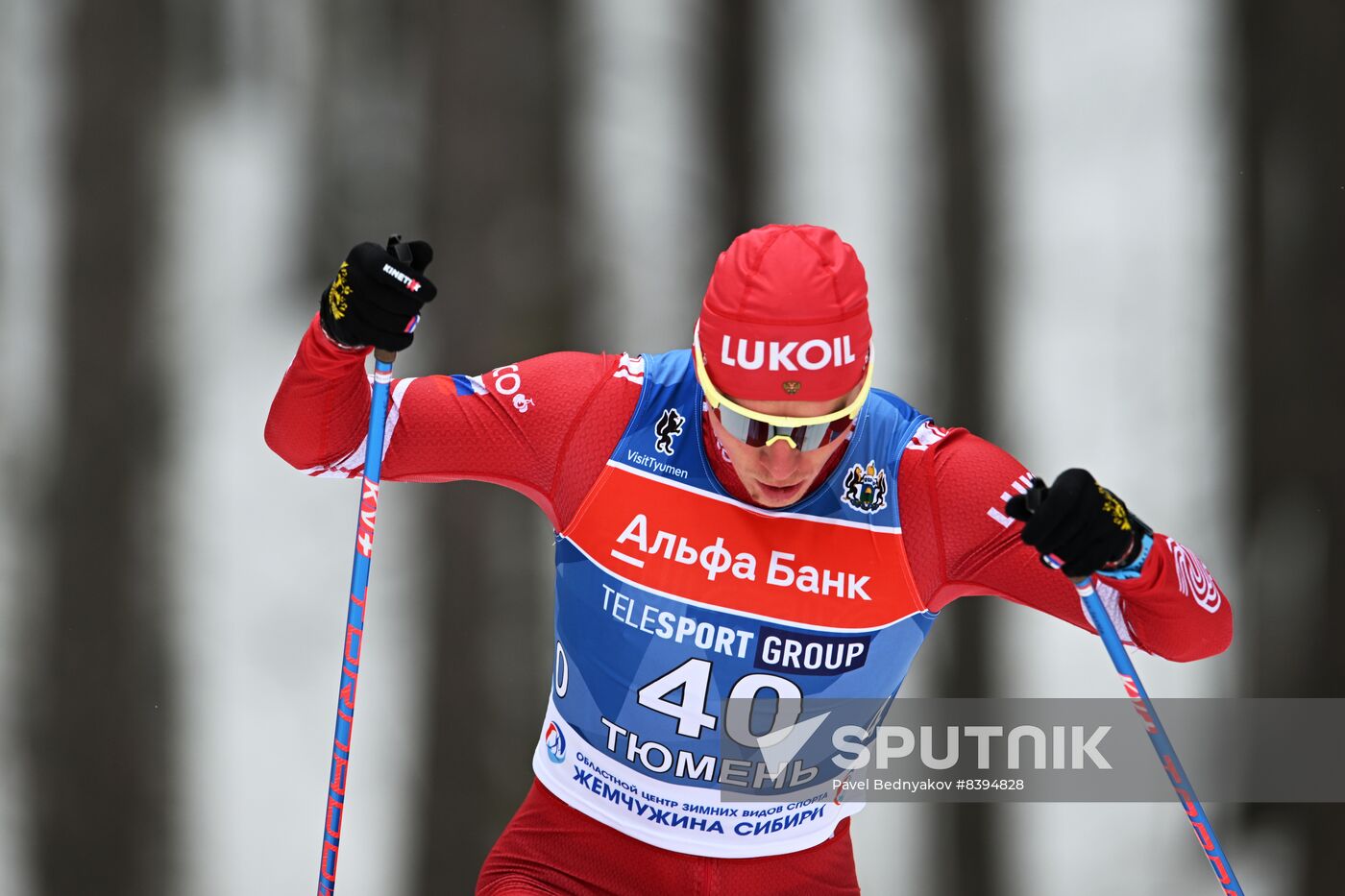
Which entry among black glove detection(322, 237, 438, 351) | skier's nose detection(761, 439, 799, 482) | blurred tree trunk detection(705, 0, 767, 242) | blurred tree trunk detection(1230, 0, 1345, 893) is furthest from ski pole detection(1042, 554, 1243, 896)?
blurred tree trunk detection(705, 0, 767, 242)

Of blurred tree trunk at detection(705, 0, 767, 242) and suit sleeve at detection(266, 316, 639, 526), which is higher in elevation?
blurred tree trunk at detection(705, 0, 767, 242)

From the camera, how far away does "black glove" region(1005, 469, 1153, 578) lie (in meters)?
1.73

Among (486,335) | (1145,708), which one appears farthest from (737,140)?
(1145,708)

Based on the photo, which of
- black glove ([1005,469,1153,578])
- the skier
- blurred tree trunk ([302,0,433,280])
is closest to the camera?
black glove ([1005,469,1153,578])

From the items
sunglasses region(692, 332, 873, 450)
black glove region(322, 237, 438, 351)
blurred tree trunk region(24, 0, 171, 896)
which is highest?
black glove region(322, 237, 438, 351)

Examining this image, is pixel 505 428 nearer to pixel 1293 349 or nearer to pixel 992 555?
pixel 992 555

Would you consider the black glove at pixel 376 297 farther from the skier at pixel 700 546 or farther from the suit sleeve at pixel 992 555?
the suit sleeve at pixel 992 555

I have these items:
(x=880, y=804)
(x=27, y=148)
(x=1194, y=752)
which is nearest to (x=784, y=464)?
(x=880, y=804)

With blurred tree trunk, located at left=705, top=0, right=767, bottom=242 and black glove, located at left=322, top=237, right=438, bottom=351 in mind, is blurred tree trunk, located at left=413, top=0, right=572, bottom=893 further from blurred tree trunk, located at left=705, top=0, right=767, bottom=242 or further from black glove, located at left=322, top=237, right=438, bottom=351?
black glove, located at left=322, top=237, right=438, bottom=351

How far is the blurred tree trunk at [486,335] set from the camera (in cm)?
313

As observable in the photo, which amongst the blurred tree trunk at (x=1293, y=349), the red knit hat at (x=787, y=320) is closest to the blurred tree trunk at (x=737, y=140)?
the blurred tree trunk at (x=1293, y=349)

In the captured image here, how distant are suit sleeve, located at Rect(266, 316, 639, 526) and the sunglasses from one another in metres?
0.20

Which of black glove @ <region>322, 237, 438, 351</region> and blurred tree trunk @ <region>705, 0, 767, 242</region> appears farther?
blurred tree trunk @ <region>705, 0, 767, 242</region>

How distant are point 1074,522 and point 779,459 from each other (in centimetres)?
38
